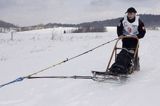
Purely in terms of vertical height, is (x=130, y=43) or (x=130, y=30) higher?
(x=130, y=30)

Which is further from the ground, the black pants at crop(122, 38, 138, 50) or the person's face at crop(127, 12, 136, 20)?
the person's face at crop(127, 12, 136, 20)

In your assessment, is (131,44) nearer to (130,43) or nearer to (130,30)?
(130,43)

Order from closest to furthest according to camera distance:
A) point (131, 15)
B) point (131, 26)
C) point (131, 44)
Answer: point (131, 15) → point (131, 26) → point (131, 44)

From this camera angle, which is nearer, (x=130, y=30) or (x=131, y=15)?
(x=131, y=15)

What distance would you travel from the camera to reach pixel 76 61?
46.4ft

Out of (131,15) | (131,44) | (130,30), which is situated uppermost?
(131,15)

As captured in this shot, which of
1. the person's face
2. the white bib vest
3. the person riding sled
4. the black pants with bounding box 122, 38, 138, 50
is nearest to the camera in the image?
the person riding sled

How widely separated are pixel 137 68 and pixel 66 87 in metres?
2.17

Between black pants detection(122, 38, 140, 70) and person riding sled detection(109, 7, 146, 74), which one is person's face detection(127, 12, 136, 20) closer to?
person riding sled detection(109, 7, 146, 74)

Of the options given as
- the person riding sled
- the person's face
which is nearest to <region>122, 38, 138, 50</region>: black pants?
the person riding sled

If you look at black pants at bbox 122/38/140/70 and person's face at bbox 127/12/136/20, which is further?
black pants at bbox 122/38/140/70

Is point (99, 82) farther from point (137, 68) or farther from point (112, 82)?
point (137, 68)

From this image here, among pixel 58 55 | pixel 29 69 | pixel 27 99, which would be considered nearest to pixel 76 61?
pixel 29 69

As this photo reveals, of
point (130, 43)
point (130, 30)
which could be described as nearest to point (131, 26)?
point (130, 30)
